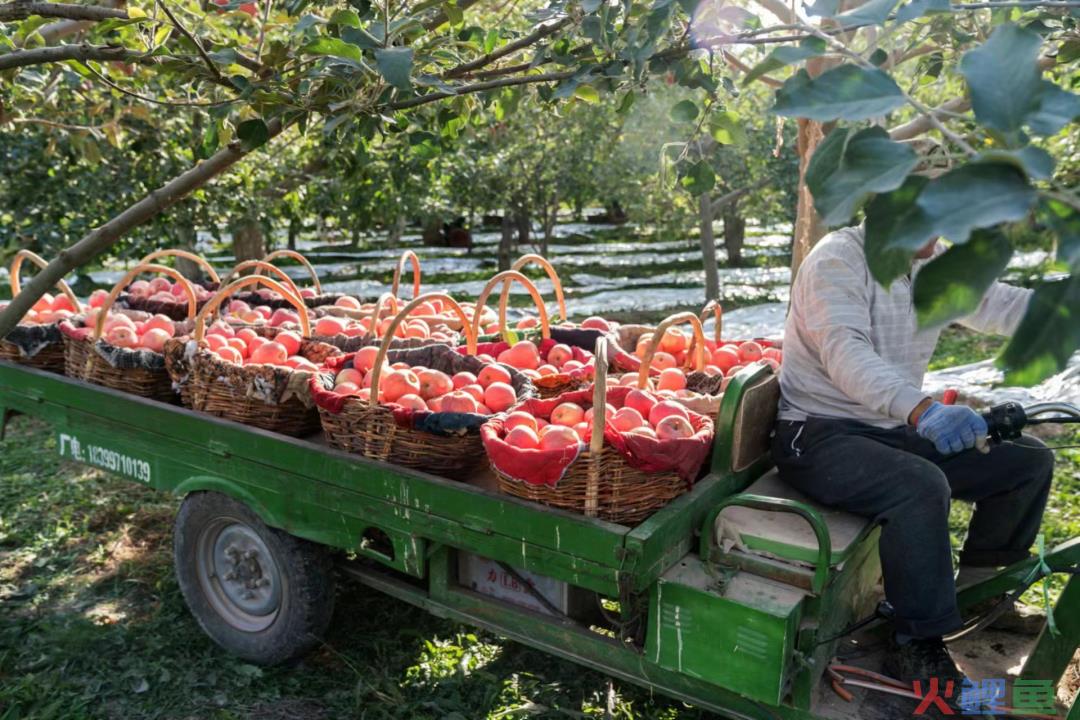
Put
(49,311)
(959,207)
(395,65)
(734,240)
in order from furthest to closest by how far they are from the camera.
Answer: (734,240)
(49,311)
(395,65)
(959,207)

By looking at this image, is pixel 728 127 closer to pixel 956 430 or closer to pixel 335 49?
pixel 956 430

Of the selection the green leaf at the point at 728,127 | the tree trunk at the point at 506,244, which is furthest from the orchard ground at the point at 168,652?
the tree trunk at the point at 506,244

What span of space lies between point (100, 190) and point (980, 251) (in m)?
8.03

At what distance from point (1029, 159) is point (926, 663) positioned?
2175 millimetres

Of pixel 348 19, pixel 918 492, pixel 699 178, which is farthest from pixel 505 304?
pixel 348 19

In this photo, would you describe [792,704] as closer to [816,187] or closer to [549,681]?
[549,681]

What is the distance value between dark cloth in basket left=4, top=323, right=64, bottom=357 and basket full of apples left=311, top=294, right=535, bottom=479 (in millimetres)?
1469

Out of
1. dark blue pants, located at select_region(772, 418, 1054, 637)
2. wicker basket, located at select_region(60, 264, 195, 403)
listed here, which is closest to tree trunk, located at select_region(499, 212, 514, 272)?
wicker basket, located at select_region(60, 264, 195, 403)

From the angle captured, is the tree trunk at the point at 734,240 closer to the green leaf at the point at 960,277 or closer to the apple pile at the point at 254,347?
the apple pile at the point at 254,347

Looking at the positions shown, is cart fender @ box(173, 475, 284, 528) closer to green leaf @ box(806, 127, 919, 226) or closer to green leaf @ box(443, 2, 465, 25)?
green leaf @ box(443, 2, 465, 25)

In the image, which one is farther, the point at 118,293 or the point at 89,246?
the point at 118,293

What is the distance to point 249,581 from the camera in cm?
353

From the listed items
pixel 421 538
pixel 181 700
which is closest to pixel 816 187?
pixel 421 538

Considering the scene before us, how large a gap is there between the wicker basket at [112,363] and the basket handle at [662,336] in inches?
76.2
